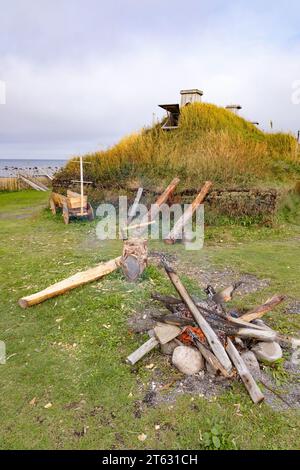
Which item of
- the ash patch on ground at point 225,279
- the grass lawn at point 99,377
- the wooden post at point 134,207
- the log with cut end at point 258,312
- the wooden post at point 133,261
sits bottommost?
the grass lawn at point 99,377

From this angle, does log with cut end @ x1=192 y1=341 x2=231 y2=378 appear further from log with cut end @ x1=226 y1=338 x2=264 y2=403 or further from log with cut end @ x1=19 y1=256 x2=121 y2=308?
log with cut end @ x1=19 y1=256 x2=121 y2=308

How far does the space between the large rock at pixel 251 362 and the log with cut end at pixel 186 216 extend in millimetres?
5145

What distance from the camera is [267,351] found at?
3.70 metres

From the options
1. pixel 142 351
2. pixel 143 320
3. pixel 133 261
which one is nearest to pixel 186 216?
pixel 133 261

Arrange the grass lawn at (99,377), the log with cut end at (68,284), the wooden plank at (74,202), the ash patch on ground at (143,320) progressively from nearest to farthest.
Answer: the grass lawn at (99,377) → the ash patch on ground at (143,320) → the log with cut end at (68,284) → the wooden plank at (74,202)

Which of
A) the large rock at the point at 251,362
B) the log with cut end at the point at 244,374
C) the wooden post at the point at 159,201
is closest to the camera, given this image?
the log with cut end at the point at 244,374

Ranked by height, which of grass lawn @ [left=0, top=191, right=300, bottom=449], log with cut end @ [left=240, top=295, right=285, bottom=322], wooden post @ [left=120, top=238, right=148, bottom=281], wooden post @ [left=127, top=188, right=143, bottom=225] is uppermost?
wooden post @ [left=127, top=188, right=143, bottom=225]

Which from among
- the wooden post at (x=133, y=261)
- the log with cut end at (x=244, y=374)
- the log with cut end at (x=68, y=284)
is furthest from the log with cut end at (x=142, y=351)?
the log with cut end at (x=68, y=284)

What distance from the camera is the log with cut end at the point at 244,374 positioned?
318 centimetres

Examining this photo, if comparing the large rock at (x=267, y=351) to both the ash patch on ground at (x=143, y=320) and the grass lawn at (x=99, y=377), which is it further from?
the ash patch on ground at (x=143, y=320)

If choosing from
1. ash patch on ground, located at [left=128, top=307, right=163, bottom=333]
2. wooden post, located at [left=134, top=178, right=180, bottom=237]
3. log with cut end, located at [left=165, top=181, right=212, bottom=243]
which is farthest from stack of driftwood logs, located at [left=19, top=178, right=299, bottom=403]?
wooden post, located at [left=134, top=178, right=180, bottom=237]

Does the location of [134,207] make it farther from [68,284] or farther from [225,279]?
[68,284]

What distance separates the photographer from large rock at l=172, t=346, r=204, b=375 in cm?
357
